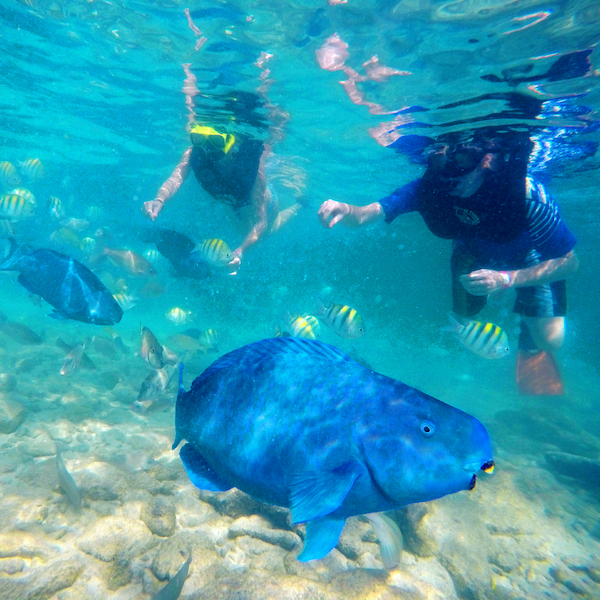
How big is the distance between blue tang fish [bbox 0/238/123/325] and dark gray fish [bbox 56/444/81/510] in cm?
162

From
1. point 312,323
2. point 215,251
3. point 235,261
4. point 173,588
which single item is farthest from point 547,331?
point 173,588

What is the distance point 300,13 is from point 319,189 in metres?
16.9

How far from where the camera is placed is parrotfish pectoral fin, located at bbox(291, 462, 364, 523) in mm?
1197

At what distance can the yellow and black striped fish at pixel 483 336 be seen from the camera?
224 inches

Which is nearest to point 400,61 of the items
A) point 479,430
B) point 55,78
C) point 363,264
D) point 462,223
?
point 462,223

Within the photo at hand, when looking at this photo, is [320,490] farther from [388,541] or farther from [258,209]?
[258,209]

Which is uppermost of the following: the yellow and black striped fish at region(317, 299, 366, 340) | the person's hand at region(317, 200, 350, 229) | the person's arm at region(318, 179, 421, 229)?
the person's arm at region(318, 179, 421, 229)

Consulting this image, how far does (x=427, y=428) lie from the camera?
1289 millimetres

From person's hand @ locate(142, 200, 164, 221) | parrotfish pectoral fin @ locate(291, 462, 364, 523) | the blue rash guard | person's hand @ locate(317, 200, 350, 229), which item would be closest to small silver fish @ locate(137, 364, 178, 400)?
person's hand @ locate(142, 200, 164, 221)

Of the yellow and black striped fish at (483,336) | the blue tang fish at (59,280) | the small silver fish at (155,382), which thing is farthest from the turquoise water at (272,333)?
the small silver fish at (155,382)

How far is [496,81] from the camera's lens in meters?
8.80

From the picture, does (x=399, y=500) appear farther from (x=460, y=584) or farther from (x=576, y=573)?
(x=576, y=573)

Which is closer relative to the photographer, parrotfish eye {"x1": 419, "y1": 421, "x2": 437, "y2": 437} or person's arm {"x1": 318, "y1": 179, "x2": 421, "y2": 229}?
parrotfish eye {"x1": 419, "y1": 421, "x2": 437, "y2": 437}

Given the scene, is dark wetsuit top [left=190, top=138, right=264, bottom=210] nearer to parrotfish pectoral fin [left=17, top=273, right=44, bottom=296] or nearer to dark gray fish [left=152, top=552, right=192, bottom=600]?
parrotfish pectoral fin [left=17, top=273, right=44, bottom=296]
